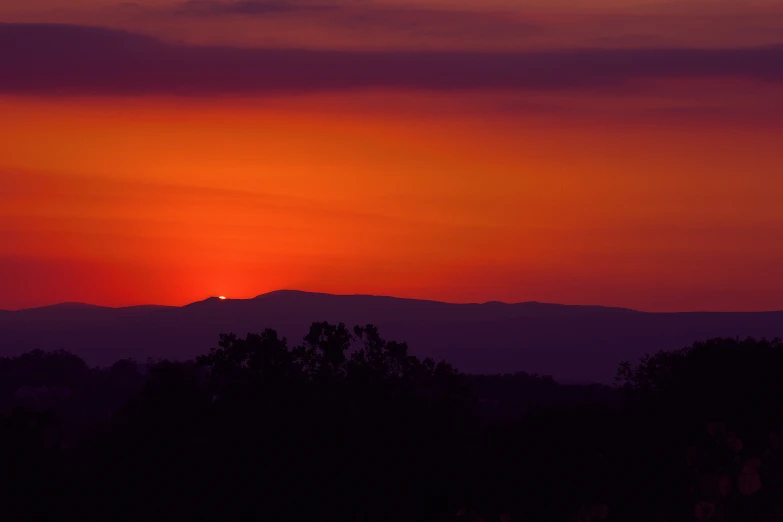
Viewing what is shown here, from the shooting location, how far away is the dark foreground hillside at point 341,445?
29469mm

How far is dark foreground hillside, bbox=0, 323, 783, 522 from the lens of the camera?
29.5 meters

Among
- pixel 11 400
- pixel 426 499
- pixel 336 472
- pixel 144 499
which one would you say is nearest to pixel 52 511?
pixel 144 499

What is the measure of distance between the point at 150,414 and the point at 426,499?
7169 millimetres

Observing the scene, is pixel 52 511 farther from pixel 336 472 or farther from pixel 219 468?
pixel 336 472

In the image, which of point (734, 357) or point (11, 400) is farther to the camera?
point (11, 400)

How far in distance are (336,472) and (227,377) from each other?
22.8 ft

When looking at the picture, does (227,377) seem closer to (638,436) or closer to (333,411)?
(333,411)

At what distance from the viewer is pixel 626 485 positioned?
2486 cm

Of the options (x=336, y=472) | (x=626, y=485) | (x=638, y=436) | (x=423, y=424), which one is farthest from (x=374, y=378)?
(x=626, y=485)

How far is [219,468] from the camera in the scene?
3114cm

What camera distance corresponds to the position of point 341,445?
31688 mm

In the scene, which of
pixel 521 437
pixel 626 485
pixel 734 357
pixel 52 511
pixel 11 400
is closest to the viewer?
pixel 626 485

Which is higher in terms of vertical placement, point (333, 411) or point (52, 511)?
point (333, 411)

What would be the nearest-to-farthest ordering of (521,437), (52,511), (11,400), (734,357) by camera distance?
1. (52,511)
2. (521,437)
3. (734,357)
4. (11,400)
